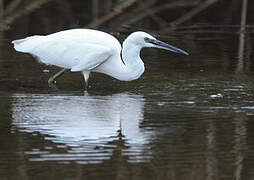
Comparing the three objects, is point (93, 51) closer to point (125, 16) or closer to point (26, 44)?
point (26, 44)

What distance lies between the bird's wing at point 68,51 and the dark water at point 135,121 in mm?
325

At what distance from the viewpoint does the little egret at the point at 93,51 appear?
973 centimetres

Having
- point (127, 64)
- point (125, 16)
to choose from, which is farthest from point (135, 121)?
point (125, 16)

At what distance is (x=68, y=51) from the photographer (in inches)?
400

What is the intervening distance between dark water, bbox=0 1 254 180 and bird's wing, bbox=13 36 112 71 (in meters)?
0.33

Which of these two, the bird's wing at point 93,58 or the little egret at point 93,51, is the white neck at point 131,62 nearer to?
the little egret at point 93,51

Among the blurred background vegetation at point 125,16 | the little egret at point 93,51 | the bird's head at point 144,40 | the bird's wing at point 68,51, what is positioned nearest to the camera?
the bird's head at point 144,40

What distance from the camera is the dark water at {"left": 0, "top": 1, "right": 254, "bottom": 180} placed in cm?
626

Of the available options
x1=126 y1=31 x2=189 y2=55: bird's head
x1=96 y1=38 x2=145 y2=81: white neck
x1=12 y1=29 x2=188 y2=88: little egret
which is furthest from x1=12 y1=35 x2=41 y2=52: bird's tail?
x1=126 y1=31 x2=189 y2=55: bird's head

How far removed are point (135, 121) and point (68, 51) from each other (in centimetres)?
251

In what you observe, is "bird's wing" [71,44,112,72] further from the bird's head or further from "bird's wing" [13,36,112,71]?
the bird's head

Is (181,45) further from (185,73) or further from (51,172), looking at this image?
(51,172)

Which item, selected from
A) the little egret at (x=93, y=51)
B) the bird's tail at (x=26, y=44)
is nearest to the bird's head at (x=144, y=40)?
the little egret at (x=93, y=51)

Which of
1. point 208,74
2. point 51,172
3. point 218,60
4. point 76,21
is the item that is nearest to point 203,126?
point 51,172
